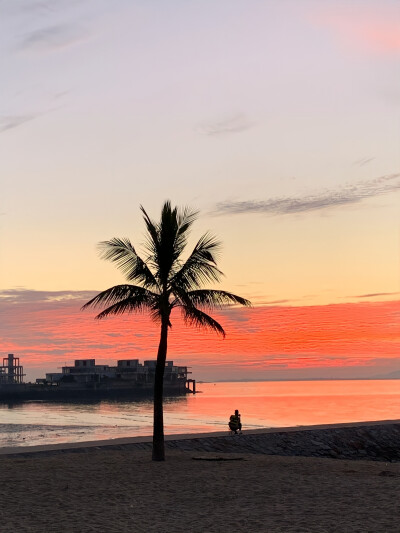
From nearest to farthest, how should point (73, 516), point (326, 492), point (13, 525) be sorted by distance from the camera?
point (13, 525) < point (73, 516) < point (326, 492)

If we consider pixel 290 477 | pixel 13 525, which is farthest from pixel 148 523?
pixel 290 477

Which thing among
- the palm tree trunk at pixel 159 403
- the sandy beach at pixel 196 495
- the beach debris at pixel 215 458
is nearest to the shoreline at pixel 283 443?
the sandy beach at pixel 196 495

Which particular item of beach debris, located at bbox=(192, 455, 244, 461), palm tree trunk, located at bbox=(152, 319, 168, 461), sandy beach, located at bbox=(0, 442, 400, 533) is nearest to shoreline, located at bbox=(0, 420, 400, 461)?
sandy beach, located at bbox=(0, 442, 400, 533)

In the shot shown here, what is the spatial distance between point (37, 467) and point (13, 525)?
37.1ft

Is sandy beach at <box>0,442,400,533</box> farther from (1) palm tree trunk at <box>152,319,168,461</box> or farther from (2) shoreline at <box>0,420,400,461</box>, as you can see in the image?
(2) shoreline at <box>0,420,400,461</box>

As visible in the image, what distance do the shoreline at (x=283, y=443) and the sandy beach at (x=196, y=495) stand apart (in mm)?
5504

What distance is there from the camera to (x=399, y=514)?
1664cm

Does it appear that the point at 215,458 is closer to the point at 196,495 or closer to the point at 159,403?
the point at 159,403

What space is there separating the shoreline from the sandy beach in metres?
5.50

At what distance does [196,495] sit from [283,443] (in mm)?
20948

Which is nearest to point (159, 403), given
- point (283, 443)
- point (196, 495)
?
point (196, 495)

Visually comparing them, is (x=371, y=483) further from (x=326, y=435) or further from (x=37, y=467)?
(x=326, y=435)

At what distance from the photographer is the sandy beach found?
51.8 ft

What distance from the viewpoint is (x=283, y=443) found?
40.1 m
